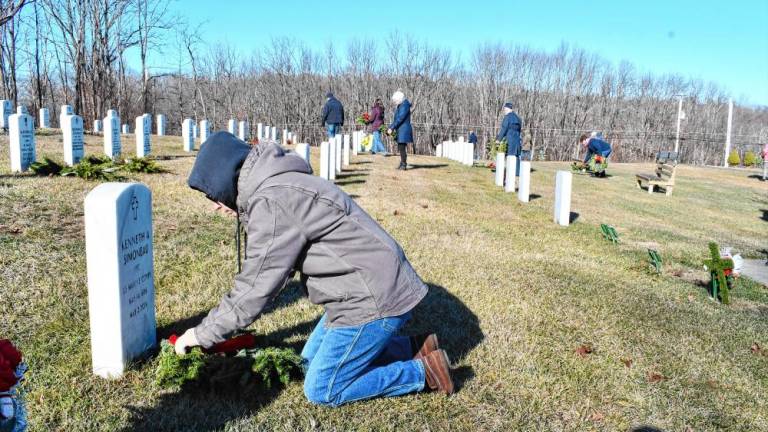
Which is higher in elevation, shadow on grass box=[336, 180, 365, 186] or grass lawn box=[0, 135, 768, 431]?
shadow on grass box=[336, 180, 365, 186]

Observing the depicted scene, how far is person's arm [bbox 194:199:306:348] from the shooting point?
9.35ft

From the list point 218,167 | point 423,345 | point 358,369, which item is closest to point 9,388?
point 218,167

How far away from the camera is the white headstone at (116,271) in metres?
3.25

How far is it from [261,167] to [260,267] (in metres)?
0.49

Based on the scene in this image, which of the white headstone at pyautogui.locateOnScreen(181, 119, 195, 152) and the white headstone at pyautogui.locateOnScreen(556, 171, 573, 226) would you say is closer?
the white headstone at pyautogui.locateOnScreen(556, 171, 573, 226)

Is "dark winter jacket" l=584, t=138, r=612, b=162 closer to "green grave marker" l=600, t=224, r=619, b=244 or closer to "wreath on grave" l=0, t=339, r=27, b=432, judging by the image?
"green grave marker" l=600, t=224, r=619, b=244

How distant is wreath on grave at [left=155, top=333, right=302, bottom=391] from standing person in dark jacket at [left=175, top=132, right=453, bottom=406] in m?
0.12

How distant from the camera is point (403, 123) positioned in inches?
622

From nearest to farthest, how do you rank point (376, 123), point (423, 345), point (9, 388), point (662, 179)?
point (9, 388) → point (423, 345) → point (662, 179) → point (376, 123)

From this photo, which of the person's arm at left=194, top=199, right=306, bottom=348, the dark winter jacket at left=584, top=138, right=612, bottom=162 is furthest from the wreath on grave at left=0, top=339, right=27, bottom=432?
the dark winter jacket at left=584, top=138, right=612, bottom=162

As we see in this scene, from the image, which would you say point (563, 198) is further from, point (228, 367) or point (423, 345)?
point (228, 367)

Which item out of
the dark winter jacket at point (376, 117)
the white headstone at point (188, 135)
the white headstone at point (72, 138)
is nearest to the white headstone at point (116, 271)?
the white headstone at point (72, 138)

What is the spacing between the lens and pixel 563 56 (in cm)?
4112

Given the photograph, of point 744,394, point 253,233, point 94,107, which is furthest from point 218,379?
point 94,107
